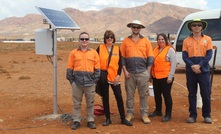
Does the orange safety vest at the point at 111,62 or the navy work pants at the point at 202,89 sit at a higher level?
the orange safety vest at the point at 111,62

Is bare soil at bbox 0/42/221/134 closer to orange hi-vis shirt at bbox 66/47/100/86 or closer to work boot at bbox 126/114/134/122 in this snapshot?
work boot at bbox 126/114/134/122

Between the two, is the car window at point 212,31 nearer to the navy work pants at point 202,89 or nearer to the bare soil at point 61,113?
the bare soil at point 61,113

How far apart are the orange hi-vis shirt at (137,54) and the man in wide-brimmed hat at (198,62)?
0.70m

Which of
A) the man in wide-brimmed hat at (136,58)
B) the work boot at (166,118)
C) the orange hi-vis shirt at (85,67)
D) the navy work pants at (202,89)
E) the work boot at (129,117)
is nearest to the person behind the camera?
the orange hi-vis shirt at (85,67)

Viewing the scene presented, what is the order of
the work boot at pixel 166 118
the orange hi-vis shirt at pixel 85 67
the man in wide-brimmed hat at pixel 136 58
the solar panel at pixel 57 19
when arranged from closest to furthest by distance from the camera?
1. the orange hi-vis shirt at pixel 85 67
2. the man in wide-brimmed hat at pixel 136 58
3. the work boot at pixel 166 118
4. the solar panel at pixel 57 19

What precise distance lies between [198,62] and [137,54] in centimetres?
111

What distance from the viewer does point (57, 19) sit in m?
6.63

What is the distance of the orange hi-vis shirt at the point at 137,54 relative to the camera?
19.2ft

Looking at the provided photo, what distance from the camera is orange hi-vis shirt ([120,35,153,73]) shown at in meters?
5.85

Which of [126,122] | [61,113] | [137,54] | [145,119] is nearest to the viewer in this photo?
[137,54]

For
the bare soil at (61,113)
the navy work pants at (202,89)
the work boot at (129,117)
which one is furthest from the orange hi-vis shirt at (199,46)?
the work boot at (129,117)

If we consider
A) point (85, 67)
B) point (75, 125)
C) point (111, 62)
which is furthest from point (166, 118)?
point (85, 67)

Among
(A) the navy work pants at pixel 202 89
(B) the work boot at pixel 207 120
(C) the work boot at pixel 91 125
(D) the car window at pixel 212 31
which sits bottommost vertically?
(C) the work boot at pixel 91 125

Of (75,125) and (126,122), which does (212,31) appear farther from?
(75,125)
